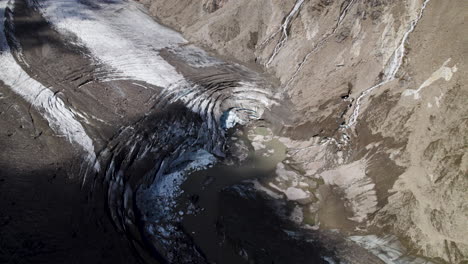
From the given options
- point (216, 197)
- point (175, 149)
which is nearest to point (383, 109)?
point (216, 197)

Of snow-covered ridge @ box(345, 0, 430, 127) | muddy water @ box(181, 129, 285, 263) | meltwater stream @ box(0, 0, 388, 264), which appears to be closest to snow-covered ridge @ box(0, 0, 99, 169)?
meltwater stream @ box(0, 0, 388, 264)

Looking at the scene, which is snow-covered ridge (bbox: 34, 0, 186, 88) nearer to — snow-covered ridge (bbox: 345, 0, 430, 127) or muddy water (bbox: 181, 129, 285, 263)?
muddy water (bbox: 181, 129, 285, 263)

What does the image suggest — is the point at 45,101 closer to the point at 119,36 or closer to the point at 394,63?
the point at 119,36

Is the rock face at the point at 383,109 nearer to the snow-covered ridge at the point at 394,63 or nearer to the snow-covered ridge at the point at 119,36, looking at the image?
the snow-covered ridge at the point at 394,63

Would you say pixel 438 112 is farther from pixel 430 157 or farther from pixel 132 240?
pixel 132 240

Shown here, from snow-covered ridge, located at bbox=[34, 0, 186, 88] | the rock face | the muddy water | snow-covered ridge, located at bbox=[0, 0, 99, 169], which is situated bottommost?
snow-covered ridge, located at bbox=[0, 0, 99, 169]

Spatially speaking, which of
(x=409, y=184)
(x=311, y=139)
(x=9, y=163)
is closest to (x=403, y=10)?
(x=311, y=139)
